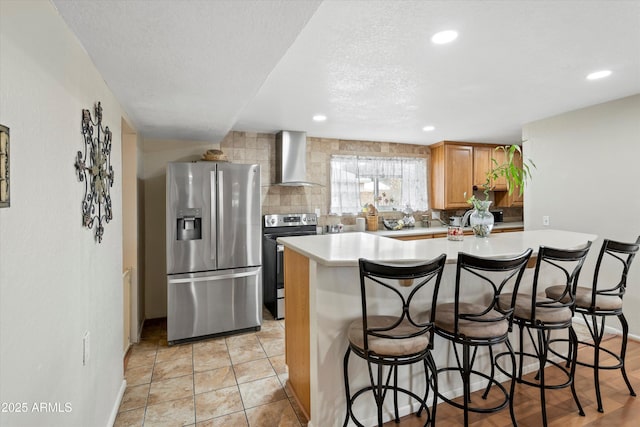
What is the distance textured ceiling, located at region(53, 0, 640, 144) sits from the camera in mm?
1361

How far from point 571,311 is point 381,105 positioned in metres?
2.27

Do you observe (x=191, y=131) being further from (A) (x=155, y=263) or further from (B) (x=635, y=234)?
(B) (x=635, y=234)

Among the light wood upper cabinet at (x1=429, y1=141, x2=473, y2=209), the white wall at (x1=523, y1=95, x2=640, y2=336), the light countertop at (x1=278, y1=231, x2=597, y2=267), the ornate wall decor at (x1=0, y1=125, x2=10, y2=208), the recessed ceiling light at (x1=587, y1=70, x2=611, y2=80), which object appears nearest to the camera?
the ornate wall decor at (x1=0, y1=125, x2=10, y2=208)

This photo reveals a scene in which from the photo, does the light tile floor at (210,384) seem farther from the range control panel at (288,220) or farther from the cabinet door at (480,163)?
the cabinet door at (480,163)

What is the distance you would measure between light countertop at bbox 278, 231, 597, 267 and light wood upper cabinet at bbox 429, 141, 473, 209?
7.91 feet

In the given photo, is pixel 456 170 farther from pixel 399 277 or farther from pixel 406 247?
pixel 399 277

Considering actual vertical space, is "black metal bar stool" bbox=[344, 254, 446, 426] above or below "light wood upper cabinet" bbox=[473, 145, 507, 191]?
below

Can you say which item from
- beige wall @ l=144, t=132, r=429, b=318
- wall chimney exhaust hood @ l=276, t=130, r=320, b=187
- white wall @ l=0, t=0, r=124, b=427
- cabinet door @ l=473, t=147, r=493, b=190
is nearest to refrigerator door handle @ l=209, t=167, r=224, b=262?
beige wall @ l=144, t=132, r=429, b=318

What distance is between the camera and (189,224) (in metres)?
3.23

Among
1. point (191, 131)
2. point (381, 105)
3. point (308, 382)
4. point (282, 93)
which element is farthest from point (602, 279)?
point (191, 131)

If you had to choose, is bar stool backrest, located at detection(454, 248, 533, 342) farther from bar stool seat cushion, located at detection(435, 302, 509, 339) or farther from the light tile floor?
the light tile floor

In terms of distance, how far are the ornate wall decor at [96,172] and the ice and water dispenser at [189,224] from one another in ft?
3.83

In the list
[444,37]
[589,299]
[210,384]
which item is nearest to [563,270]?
[589,299]

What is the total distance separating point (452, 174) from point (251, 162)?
315cm
